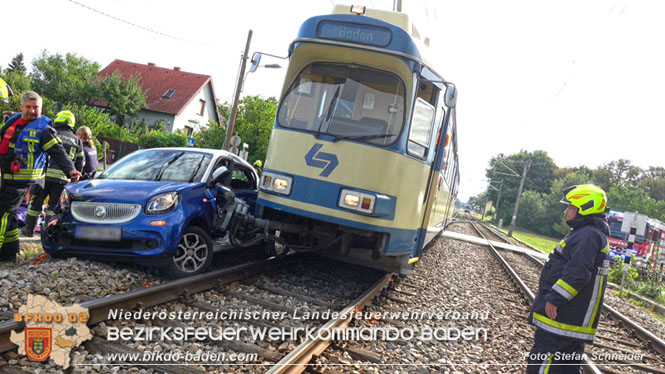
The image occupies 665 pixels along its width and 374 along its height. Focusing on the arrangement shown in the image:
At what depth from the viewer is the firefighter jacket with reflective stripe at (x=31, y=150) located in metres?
5.51

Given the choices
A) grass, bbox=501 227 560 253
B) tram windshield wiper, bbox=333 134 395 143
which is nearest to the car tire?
tram windshield wiper, bbox=333 134 395 143

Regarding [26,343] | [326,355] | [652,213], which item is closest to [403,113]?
[326,355]

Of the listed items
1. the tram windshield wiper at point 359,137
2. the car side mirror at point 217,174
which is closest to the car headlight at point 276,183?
the car side mirror at point 217,174

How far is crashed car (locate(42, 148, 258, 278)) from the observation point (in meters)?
5.33

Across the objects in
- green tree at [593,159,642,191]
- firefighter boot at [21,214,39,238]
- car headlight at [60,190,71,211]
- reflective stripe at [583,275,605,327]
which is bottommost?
firefighter boot at [21,214,39,238]

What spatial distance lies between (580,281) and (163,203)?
4517mm

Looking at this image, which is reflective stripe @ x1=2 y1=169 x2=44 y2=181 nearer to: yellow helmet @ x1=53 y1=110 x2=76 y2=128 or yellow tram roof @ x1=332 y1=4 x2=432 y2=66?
yellow helmet @ x1=53 y1=110 x2=76 y2=128

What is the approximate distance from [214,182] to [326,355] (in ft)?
11.0

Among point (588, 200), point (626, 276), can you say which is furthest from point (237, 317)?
point (626, 276)

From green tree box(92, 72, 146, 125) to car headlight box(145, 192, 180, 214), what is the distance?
1450 inches

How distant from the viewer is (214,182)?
21.4ft

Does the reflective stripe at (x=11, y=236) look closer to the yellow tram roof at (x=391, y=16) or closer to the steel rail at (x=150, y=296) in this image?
the steel rail at (x=150, y=296)

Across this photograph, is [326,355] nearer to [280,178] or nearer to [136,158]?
[280,178]

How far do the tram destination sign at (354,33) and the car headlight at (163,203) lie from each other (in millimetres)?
2842
